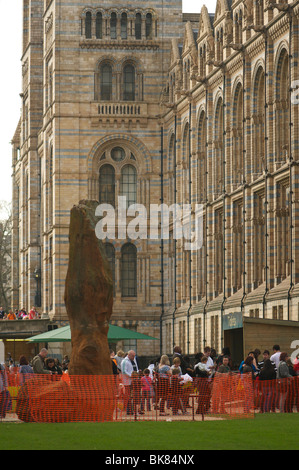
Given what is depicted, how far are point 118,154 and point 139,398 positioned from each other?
41664mm

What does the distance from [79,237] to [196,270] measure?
113 feet

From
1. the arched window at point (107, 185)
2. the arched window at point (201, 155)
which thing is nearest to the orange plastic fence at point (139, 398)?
the arched window at point (201, 155)

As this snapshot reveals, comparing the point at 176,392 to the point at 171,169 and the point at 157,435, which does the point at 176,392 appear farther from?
the point at 171,169

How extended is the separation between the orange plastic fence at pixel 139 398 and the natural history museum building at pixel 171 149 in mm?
15896

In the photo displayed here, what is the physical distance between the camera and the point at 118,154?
70375 millimetres

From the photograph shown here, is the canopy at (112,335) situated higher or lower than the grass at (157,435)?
higher

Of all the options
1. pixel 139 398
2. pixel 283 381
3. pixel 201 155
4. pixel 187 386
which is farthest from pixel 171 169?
pixel 283 381

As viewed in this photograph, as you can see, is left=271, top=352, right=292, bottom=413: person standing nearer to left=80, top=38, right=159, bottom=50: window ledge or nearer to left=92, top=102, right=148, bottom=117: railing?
left=92, top=102, right=148, bottom=117: railing

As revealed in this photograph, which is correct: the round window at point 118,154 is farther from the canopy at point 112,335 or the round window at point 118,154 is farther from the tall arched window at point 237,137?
the canopy at point 112,335

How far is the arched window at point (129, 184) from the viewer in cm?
6981

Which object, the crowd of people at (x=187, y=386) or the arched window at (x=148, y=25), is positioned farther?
the arched window at (x=148, y=25)

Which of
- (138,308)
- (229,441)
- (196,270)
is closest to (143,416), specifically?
(229,441)

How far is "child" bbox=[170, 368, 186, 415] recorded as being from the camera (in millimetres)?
29547

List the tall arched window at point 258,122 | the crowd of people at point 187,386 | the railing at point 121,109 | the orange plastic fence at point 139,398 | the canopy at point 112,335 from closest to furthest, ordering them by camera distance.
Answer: the orange plastic fence at point 139,398 < the crowd of people at point 187,386 < the canopy at point 112,335 < the tall arched window at point 258,122 < the railing at point 121,109
